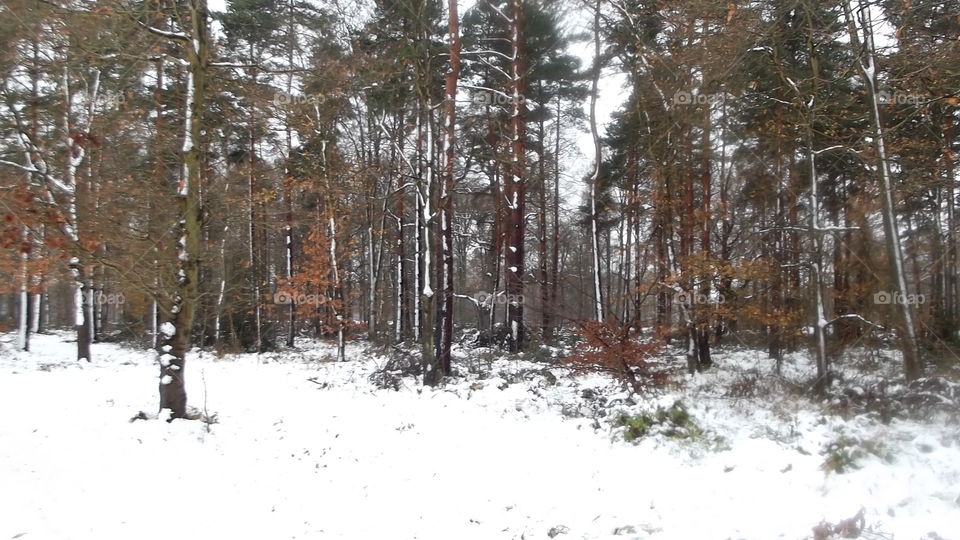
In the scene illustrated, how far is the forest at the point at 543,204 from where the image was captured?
631 cm

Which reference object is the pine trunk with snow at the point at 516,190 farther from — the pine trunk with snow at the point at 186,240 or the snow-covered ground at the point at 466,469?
the pine trunk with snow at the point at 186,240

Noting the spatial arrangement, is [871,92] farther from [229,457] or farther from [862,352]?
[229,457]

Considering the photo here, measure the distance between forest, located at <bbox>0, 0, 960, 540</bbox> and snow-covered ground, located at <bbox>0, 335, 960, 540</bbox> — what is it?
0.25 ft

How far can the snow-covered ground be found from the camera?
459cm

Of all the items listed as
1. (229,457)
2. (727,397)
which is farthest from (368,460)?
(727,397)

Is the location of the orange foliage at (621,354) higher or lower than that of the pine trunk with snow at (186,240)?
lower

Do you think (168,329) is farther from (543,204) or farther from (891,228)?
(543,204)

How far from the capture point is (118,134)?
8859mm

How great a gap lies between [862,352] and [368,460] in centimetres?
888

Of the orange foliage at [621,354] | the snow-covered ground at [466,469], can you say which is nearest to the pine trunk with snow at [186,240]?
the snow-covered ground at [466,469]

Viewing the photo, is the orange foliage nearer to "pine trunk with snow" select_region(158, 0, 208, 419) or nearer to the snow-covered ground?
the snow-covered ground

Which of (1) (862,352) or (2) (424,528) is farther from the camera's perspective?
(1) (862,352)

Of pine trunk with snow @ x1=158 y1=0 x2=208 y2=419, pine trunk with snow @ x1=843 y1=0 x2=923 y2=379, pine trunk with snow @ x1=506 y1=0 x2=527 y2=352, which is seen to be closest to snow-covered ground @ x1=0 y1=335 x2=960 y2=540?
pine trunk with snow @ x1=158 y1=0 x2=208 y2=419

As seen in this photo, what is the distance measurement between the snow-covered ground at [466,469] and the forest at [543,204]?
78mm
